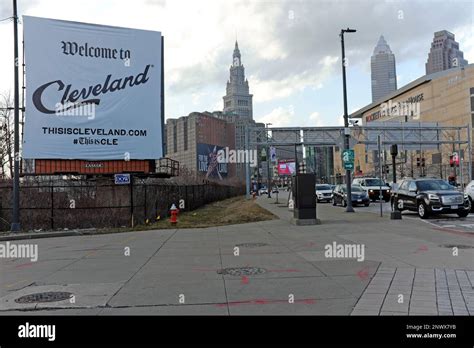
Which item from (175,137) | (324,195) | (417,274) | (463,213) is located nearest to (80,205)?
(463,213)

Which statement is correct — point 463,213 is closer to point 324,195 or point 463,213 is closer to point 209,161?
point 324,195

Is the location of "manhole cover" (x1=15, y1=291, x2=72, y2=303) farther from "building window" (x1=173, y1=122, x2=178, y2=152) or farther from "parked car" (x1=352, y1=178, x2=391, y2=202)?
"building window" (x1=173, y1=122, x2=178, y2=152)

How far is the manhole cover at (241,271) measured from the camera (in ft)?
28.0

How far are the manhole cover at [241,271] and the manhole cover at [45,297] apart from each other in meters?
2.83

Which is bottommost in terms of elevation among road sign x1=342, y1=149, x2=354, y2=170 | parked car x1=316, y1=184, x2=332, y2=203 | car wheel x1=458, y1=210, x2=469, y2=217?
car wheel x1=458, y1=210, x2=469, y2=217

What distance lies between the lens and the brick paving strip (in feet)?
18.9

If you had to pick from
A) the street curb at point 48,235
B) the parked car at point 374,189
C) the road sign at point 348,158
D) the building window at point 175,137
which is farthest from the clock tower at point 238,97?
the street curb at point 48,235

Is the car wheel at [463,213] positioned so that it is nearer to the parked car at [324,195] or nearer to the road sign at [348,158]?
the road sign at [348,158]

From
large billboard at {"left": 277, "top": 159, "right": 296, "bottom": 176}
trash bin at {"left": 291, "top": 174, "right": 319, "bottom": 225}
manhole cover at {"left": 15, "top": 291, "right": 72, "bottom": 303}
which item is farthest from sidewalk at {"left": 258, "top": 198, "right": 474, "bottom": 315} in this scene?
large billboard at {"left": 277, "top": 159, "right": 296, "bottom": 176}

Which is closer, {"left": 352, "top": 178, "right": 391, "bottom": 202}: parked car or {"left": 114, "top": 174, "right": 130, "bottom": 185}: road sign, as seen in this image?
{"left": 114, "top": 174, "right": 130, "bottom": 185}: road sign

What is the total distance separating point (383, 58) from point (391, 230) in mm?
34603

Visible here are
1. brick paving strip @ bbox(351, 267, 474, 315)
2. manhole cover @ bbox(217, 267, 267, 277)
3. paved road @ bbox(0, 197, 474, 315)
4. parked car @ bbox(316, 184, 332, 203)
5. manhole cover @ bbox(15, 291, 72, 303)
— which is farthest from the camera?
parked car @ bbox(316, 184, 332, 203)

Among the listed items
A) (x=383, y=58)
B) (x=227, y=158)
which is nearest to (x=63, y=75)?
(x=383, y=58)

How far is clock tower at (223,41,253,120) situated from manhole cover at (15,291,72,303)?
374 feet
